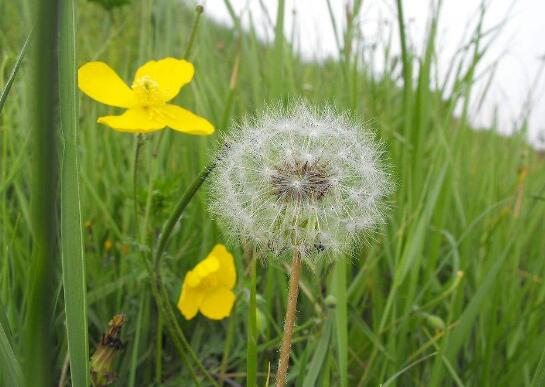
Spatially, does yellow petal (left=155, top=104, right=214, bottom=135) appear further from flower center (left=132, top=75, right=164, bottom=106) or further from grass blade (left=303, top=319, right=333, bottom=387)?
grass blade (left=303, top=319, right=333, bottom=387)

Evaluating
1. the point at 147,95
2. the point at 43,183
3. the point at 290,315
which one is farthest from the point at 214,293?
the point at 43,183

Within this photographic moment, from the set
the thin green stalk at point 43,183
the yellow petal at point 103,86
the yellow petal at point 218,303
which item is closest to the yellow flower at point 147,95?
the yellow petal at point 103,86

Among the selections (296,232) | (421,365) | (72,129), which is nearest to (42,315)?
(72,129)

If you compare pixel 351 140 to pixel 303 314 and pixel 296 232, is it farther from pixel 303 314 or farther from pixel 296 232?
pixel 303 314

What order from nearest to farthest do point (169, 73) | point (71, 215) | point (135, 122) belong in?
1. point (71, 215)
2. point (135, 122)
3. point (169, 73)

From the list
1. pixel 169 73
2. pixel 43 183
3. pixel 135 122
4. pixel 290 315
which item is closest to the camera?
pixel 43 183

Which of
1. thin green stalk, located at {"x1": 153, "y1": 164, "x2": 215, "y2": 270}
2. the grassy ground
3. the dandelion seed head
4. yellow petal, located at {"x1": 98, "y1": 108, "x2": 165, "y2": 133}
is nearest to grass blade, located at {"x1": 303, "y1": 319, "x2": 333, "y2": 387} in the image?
the grassy ground

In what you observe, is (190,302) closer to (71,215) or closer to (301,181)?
(301,181)
